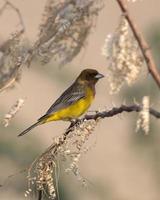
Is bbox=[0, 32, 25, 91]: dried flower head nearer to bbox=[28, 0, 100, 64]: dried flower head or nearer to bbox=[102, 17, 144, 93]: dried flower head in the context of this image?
bbox=[28, 0, 100, 64]: dried flower head

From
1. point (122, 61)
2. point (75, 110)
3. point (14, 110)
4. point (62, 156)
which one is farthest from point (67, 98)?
point (122, 61)

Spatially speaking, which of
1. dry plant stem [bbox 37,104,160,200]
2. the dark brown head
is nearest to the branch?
dry plant stem [bbox 37,104,160,200]

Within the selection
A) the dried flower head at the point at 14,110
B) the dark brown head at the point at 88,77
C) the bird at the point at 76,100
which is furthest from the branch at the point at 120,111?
the dark brown head at the point at 88,77

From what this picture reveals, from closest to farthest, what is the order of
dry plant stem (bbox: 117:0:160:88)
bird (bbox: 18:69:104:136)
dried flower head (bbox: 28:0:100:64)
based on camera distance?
dry plant stem (bbox: 117:0:160:88)
dried flower head (bbox: 28:0:100:64)
bird (bbox: 18:69:104:136)

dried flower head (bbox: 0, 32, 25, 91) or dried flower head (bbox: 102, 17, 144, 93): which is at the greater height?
dried flower head (bbox: 0, 32, 25, 91)

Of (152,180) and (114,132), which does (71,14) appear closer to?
(152,180)

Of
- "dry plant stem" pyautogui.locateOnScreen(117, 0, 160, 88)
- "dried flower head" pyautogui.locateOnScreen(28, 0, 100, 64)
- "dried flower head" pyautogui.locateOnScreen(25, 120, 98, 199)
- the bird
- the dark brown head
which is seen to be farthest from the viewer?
the dark brown head

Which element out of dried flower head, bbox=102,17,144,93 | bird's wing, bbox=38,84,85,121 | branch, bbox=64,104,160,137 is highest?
dried flower head, bbox=102,17,144,93

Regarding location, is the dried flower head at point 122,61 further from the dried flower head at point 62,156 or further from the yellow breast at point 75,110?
the yellow breast at point 75,110

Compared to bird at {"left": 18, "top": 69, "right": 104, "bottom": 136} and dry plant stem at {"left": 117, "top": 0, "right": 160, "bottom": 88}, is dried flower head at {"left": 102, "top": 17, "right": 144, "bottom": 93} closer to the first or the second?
dry plant stem at {"left": 117, "top": 0, "right": 160, "bottom": 88}

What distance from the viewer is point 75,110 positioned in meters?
2.98

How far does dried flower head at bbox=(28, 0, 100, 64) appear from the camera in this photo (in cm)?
93

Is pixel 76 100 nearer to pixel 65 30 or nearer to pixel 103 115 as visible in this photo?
pixel 103 115

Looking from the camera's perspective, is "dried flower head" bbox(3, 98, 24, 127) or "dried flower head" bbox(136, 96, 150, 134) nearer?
"dried flower head" bbox(136, 96, 150, 134)
